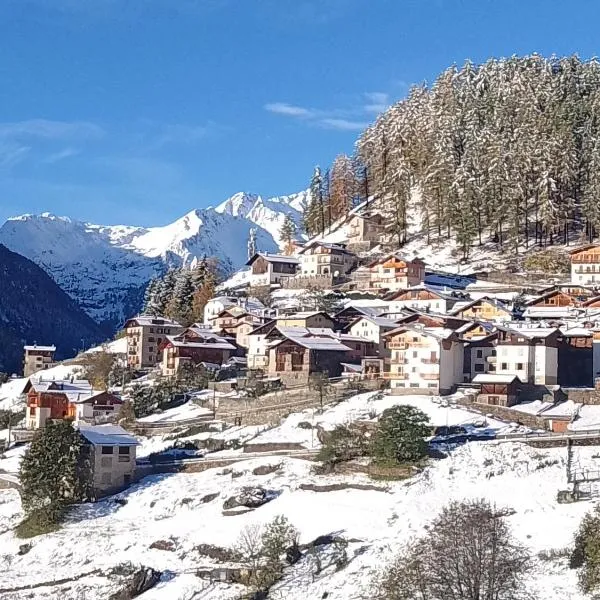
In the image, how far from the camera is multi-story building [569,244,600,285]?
99.6 meters

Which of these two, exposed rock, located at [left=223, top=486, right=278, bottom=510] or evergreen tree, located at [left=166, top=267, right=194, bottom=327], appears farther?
evergreen tree, located at [left=166, top=267, right=194, bottom=327]

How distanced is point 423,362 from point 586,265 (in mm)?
32343

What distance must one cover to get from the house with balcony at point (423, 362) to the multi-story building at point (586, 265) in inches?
1121

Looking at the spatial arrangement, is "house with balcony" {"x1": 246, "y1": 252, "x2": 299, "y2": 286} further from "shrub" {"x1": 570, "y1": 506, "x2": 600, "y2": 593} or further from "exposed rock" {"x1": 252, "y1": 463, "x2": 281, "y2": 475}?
"shrub" {"x1": 570, "y1": 506, "x2": 600, "y2": 593}

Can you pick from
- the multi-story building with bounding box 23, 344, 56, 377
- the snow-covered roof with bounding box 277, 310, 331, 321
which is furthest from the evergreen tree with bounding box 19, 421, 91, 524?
the multi-story building with bounding box 23, 344, 56, 377

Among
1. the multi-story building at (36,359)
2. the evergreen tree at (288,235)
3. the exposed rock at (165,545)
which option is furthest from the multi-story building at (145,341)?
the exposed rock at (165,545)

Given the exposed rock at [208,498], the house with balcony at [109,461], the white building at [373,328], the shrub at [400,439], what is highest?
the white building at [373,328]

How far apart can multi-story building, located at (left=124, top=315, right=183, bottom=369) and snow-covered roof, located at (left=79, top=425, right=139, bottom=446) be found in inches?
1350

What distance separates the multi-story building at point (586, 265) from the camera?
327 ft

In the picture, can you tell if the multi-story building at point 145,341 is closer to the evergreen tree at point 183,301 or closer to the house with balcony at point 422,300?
the evergreen tree at point 183,301

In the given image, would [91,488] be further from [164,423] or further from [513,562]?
[513,562]

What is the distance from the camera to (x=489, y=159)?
4451 inches

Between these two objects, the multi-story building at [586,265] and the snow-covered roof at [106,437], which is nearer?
the snow-covered roof at [106,437]

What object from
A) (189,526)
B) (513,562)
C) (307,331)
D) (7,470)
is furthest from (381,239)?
(513,562)
